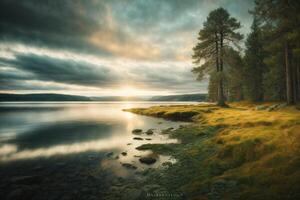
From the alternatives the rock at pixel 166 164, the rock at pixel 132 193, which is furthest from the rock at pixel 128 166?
the rock at pixel 132 193

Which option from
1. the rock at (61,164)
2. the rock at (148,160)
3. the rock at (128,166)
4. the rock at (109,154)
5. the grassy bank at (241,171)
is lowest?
the rock at (109,154)

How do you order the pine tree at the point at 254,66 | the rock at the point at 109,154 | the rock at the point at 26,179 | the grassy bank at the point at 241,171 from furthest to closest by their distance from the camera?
the pine tree at the point at 254,66 < the rock at the point at 109,154 < the rock at the point at 26,179 < the grassy bank at the point at 241,171

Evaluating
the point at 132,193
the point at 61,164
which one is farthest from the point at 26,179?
the point at 132,193

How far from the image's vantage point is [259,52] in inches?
2036

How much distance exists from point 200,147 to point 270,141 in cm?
466

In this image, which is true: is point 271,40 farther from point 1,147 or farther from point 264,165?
point 1,147

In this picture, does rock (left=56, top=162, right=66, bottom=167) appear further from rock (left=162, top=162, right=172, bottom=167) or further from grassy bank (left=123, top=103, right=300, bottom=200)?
rock (left=162, top=162, right=172, bottom=167)

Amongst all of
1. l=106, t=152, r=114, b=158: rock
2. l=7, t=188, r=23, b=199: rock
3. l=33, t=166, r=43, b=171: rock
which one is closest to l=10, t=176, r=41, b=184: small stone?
l=7, t=188, r=23, b=199: rock

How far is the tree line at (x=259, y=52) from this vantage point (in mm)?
21998

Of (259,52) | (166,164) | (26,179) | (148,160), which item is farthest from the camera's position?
(259,52)

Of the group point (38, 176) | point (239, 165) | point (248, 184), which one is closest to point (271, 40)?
point (239, 165)

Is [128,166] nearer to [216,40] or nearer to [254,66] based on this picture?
[216,40]

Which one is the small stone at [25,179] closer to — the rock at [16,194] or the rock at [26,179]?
the rock at [26,179]

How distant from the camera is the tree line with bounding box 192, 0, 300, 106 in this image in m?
22.0
